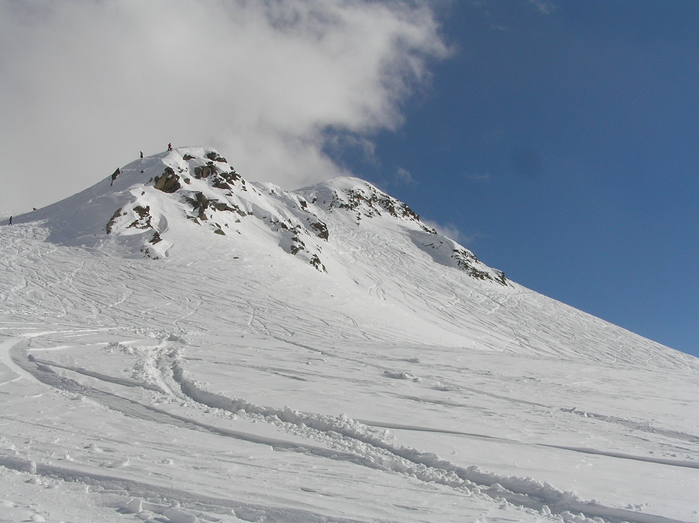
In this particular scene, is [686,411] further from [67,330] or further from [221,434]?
[67,330]

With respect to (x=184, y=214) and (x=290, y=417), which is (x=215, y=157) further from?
(x=290, y=417)

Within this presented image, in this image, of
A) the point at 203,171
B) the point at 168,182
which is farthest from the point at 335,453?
the point at 203,171

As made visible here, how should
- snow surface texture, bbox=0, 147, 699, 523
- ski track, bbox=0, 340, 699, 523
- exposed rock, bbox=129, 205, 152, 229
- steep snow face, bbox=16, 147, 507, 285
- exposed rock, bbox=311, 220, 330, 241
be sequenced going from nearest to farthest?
snow surface texture, bbox=0, 147, 699, 523 < ski track, bbox=0, 340, 699, 523 < steep snow face, bbox=16, 147, 507, 285 < exposed rock, bbox=129, 205, 152, 229 < exposed rock, bbox=311, 220, 330, 241

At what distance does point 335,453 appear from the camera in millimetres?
5746

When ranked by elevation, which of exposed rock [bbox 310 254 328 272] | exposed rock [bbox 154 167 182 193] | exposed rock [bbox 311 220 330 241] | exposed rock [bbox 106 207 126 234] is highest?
exposed rock [bbox 311 220 330 241]

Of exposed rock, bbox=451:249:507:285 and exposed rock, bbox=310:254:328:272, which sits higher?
exposed rock, bbox=451:249:507:285

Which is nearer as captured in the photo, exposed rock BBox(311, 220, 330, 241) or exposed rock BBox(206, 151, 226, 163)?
exposed rock BBox(206, 151, 226, 163)

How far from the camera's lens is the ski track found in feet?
14.9

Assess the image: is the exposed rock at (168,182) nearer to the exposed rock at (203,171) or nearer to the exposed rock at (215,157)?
the exposed rock at (203,171)

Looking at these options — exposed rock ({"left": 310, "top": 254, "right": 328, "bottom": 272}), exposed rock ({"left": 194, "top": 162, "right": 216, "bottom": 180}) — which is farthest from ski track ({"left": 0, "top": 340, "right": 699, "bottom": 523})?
exposed rock ({"left": 194, "top": 162, "right": 216, "bottom": 180})

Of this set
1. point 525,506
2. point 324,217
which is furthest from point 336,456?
point 324,217

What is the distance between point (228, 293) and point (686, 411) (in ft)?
72.0

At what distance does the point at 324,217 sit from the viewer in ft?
246

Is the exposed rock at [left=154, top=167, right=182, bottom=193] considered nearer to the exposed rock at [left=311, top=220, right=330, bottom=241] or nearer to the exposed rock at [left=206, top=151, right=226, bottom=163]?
the exposed rock at [left=206, top=151, right=226, bottom=163]
